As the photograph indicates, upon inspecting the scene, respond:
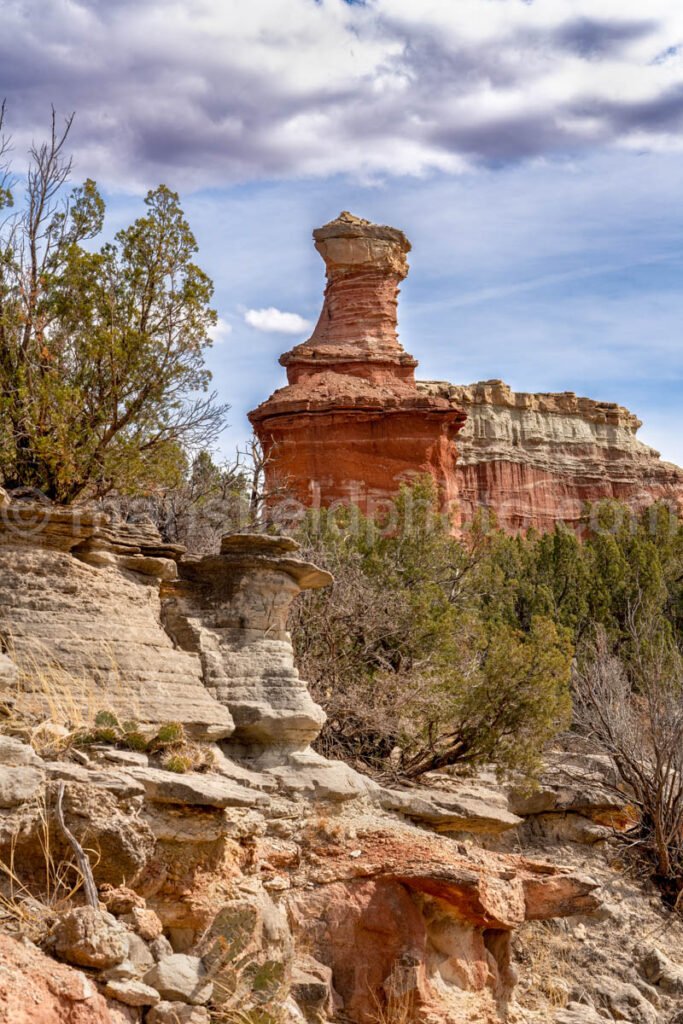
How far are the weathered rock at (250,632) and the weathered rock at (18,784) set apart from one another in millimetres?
2698

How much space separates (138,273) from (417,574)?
725 cm

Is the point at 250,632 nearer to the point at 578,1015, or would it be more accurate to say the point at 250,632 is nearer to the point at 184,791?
→ the point at 184,791

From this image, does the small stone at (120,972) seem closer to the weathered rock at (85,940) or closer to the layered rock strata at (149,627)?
the weathered rock at (85,940)

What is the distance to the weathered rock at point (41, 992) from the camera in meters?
5.68

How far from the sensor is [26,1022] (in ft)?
18.5

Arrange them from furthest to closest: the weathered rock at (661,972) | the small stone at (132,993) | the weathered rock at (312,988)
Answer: the weathered rock at (661,972)
the weathered rock at (312,988)
the small stone at (132,993)

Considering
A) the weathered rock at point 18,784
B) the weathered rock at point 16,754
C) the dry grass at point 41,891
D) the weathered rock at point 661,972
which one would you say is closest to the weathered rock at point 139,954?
the dry grass at point 41,891

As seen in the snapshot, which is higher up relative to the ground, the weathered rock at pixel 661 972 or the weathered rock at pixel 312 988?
the weathered rock at pixel 312 988

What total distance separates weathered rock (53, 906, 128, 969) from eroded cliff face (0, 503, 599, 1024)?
0.04 ft

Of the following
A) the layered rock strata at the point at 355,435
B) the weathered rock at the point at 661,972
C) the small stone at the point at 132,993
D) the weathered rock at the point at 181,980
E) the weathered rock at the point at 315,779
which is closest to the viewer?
the small stone at the point at 132,993

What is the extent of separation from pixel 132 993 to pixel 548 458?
190 ft

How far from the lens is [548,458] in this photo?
62938 mm

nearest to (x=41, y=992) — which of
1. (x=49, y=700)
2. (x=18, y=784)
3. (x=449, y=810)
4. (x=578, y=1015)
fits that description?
(x=18, y=784)

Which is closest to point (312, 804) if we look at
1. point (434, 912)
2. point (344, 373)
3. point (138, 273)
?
point (434, 912)
